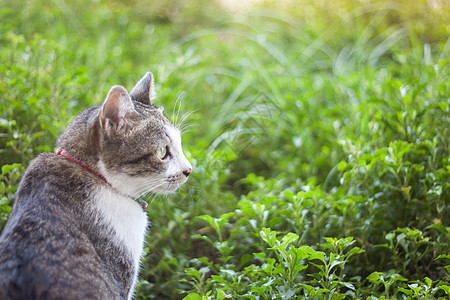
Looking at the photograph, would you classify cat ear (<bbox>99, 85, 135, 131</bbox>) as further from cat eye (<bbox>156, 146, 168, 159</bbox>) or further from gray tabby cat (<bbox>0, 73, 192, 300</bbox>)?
cat eye (<bbox>156, 146, 168, 159</bbox>)

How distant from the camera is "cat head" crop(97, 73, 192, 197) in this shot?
5.49ft

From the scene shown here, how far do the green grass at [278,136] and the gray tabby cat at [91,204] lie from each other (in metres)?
0.33

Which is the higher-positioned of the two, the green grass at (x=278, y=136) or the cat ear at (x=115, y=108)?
the cat ear at (x=115, y=108)

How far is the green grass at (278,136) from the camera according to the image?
1.95 m

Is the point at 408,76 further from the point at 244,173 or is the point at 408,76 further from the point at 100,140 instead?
the point at 100,140

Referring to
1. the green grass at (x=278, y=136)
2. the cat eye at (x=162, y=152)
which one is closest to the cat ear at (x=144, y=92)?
the cat eye at (x=162, y=152)

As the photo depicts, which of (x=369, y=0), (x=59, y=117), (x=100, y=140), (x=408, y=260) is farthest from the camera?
(x=369, y=0)

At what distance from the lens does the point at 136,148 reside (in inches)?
68.7

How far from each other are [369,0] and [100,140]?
4000mm

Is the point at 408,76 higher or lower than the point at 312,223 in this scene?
higher

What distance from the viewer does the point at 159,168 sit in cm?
181

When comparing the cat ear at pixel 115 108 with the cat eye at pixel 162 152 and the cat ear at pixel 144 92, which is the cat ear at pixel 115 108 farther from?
the cat ear at pixel 144 92

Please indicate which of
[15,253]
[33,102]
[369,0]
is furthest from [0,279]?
[369,0]

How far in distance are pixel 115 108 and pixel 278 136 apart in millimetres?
1771
